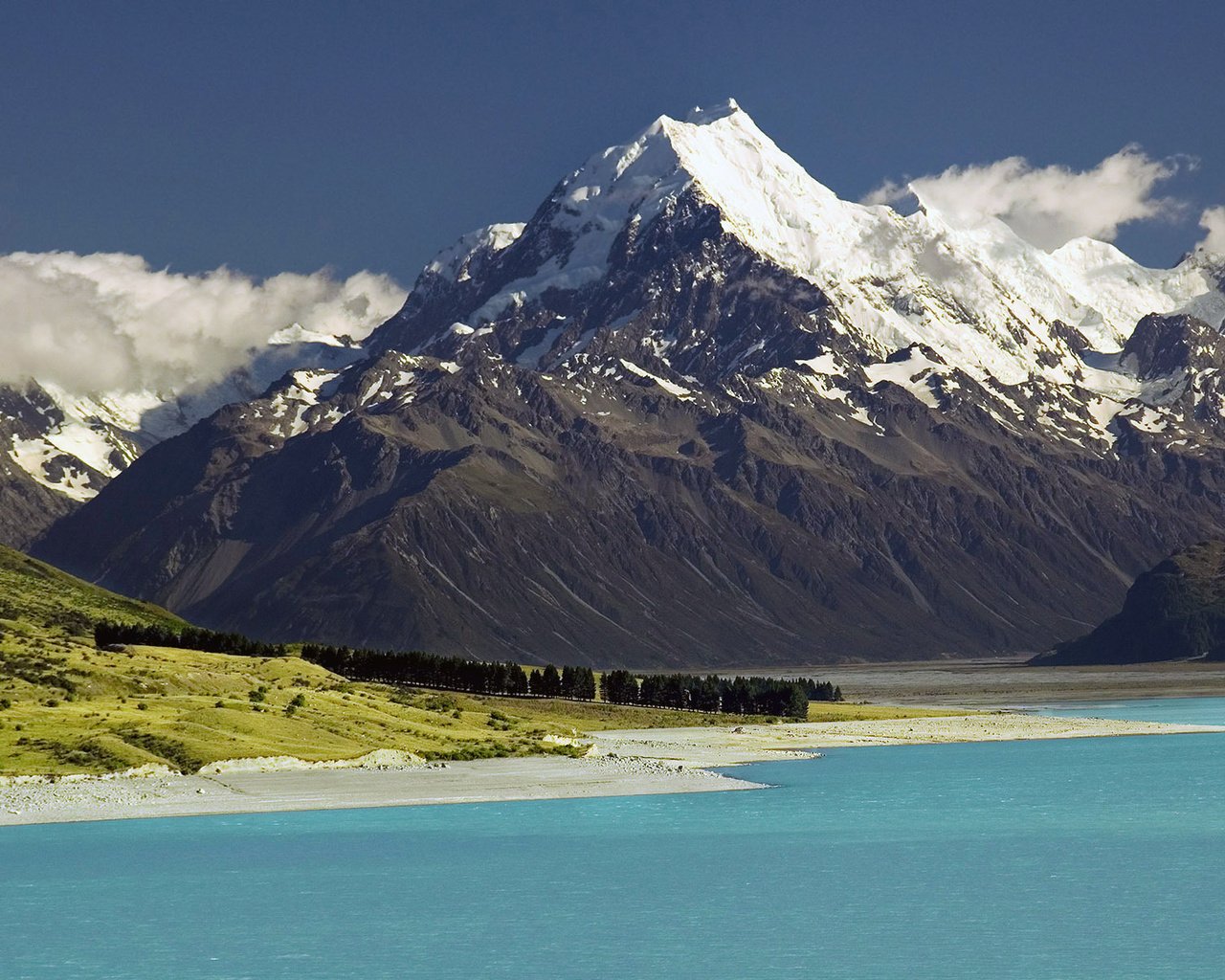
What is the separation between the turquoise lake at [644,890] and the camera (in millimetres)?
73812

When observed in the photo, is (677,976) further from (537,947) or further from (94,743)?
(94,743)

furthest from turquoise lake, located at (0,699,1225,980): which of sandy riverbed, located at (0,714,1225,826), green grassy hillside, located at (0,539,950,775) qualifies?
green grassy hillside, located at (0,539,950,775)

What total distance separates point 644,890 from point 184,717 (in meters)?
73.7

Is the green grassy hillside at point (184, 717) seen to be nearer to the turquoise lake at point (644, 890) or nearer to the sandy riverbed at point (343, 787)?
the sandy riverbed at point (343, 787)

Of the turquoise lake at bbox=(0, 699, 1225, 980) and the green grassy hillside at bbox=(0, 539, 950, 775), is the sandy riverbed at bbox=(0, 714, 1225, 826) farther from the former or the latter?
the turquoise lake at bbox=(0, 699, 1225, 980)

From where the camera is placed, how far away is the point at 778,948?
75.6m

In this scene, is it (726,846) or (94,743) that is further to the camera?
(94,743)

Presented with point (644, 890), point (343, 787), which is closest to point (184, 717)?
point (343, 787)

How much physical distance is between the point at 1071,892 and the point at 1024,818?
34834mm

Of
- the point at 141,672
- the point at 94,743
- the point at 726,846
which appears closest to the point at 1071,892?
the point at 726,846

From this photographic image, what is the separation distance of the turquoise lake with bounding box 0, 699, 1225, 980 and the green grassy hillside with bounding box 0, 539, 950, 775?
21077 millimetres

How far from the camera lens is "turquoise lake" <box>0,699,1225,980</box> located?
73.8m

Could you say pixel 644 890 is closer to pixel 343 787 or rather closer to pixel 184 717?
pixel 343 787

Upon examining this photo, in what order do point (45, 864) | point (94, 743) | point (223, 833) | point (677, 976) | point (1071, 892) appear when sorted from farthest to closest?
point (94, 743) < point (223, 833) < point (45, 864) < point (1071, 892) < point (677, 976)
